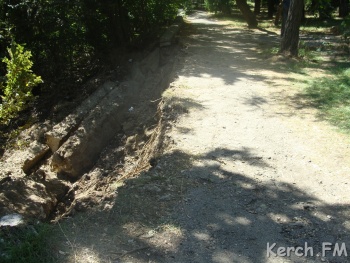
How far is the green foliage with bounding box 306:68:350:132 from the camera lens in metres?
6.57

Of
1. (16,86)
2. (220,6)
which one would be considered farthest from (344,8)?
(16,86)

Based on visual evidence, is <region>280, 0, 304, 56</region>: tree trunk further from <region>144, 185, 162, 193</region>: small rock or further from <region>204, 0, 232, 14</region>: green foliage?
<region>204, 0, 232, 14</region>: green foliage

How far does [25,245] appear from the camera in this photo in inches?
135

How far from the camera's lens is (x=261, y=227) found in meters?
4.00

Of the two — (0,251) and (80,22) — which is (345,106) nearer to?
(0,251)

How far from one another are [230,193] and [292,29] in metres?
6.97

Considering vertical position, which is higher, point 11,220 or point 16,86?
point 16,86

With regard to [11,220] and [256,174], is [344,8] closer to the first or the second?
[256,174]

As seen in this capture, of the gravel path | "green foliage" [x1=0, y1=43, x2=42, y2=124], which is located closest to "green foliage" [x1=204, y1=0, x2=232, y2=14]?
the gravel path

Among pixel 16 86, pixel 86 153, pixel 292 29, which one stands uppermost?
pixel 292 29

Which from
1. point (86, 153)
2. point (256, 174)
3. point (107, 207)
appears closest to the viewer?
point (107, 207)

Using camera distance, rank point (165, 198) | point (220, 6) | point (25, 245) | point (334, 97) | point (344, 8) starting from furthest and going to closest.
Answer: point (220, 6), point (344, 8), point (334, 97), point (165, 198), point (25, 245)

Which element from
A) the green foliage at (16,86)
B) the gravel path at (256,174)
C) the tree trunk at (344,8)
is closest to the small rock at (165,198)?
the gravel path at (256,174)

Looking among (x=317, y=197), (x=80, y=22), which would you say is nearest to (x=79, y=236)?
(x=317, y=197)
